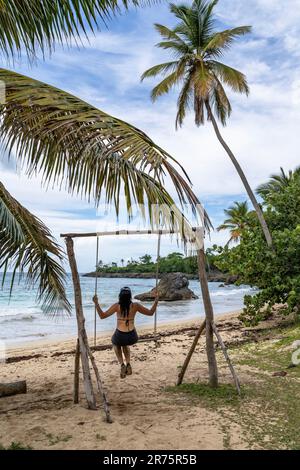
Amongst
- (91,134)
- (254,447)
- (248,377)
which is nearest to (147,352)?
(248,377)

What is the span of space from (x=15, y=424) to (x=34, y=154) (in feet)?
9.64

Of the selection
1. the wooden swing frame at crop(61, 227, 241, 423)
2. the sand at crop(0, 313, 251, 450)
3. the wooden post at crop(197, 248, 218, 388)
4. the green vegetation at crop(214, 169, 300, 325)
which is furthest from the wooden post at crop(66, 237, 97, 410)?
the green vegetation at crop(214, 169, 300, 325)

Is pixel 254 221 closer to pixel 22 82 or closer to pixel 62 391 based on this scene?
pixel 62 391

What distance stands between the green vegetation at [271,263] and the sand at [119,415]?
9.99ft

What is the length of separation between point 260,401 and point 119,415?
1.77 metres

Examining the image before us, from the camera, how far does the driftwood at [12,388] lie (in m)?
5.83

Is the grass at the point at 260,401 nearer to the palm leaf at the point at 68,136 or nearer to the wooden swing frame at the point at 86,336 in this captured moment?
the wooden swing frame at the point at 86,336

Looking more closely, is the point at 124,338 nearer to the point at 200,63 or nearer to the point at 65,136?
the point at 65,136

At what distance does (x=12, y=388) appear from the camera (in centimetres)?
589

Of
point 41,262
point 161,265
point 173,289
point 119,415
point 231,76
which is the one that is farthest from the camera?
point 173,289

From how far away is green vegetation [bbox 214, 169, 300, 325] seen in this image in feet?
32.6

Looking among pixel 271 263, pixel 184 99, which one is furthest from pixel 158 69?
pixel 271 263

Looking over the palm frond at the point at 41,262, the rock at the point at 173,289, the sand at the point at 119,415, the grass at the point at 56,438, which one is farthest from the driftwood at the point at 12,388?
the rock at the point at 173,289

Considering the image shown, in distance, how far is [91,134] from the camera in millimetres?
4242
